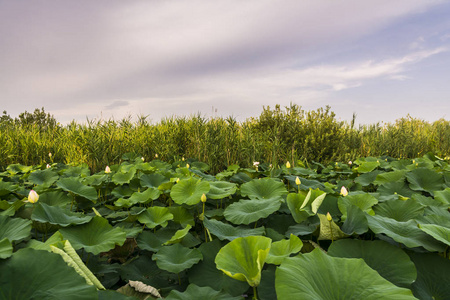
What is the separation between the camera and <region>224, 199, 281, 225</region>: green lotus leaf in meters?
1.64

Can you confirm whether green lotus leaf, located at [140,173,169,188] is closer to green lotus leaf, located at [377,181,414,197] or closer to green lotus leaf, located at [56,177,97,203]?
green lotus leaf, located at [56,177,97,203]

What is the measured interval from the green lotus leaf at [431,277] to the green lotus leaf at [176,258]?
0.93 metres

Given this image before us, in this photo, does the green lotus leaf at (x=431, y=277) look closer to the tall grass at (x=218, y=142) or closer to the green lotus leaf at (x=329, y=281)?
the green lotus leaf at (x=329, y=281)

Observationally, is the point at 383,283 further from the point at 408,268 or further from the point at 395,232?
the point at 395,232

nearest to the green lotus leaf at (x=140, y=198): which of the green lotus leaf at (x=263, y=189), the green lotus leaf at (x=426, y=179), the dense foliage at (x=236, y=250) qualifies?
the dense foliage at (x=236, y=250)

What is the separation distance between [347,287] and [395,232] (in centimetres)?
58

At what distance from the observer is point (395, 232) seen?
52.3 inches

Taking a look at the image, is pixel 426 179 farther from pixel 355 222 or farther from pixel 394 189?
pixel 355 222

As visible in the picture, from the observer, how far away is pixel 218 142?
529 centimetres

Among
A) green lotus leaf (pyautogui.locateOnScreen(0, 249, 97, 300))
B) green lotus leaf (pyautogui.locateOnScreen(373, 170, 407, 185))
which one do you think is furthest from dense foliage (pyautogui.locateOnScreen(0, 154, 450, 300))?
green lotus leaf (pyautogui.locateOnScreen(373, 170, 407, 185))

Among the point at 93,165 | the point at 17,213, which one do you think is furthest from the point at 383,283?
the point at 93,165

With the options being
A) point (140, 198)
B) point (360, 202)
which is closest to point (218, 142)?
point (140, 198)

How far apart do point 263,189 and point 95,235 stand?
1286 mm

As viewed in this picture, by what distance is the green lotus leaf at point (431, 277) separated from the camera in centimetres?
114
